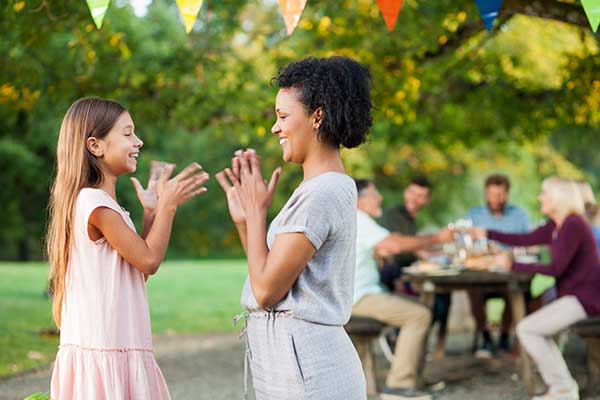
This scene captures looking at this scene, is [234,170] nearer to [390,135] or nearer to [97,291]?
[97,291]

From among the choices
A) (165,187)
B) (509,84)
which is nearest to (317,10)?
(509,84)

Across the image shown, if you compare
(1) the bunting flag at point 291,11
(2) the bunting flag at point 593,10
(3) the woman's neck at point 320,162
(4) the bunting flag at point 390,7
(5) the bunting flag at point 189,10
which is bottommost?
(3) the woman's neck at point 320,162

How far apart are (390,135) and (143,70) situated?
164 inches

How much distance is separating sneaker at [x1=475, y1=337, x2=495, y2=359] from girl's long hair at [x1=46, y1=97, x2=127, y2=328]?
6.14 m

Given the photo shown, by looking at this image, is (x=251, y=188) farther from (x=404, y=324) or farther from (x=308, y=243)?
(x=404, y=324)

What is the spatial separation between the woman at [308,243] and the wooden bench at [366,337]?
394 cm

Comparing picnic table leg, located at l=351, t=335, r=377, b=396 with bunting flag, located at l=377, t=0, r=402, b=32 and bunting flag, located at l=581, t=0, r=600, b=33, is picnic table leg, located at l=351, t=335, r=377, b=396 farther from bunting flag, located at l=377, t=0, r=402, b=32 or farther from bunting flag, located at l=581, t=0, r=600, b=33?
bunting flag, located at l=581, t=0, r=600, b=33

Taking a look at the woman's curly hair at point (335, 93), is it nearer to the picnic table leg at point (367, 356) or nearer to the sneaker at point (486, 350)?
the picnic table leg at point (367, 356)

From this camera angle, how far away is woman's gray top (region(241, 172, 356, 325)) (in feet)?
8.68

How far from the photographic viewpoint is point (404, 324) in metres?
6.78

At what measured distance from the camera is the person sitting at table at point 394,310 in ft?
22.0

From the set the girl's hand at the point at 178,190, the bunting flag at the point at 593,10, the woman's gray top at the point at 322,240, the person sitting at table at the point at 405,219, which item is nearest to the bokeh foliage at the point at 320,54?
the person sitting at table at the point at 405,219

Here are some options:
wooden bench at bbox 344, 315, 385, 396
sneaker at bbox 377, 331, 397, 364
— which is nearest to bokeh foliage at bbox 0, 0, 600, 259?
sneaker at bbox 377, 331, 397, 364

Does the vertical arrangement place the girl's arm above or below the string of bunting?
below
